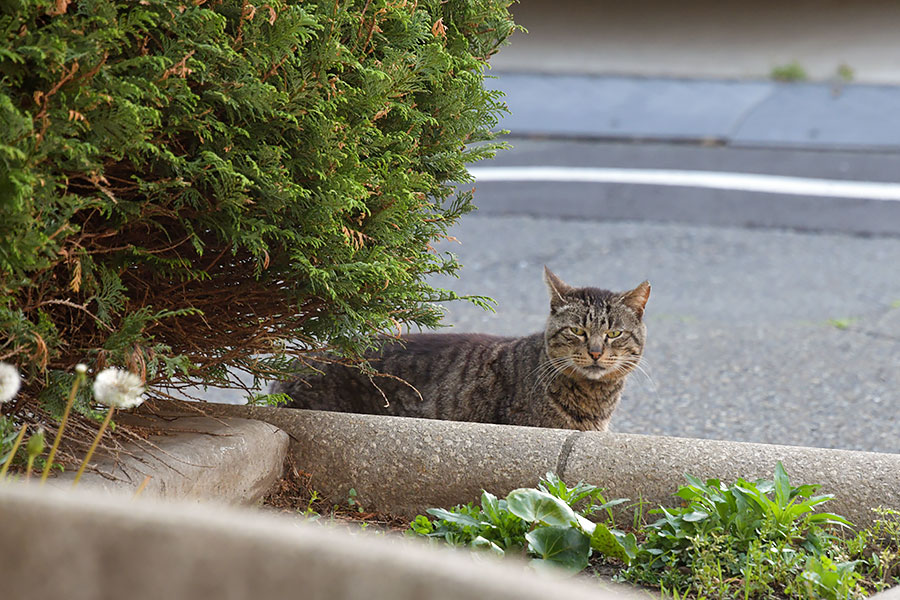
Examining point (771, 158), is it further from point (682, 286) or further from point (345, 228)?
point (345, 228)

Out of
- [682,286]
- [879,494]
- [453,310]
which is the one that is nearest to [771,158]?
[682,286]

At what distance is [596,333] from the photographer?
396cm

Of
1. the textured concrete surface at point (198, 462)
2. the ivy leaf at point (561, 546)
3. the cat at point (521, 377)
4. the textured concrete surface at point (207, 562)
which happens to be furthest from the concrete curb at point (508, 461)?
the textured concrete surface at point (207, 562)

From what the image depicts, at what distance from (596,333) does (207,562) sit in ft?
9.92

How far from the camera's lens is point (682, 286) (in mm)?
7250

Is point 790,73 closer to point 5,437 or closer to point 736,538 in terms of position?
point 736,538

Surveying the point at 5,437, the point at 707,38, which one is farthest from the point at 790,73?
the point at 5,437

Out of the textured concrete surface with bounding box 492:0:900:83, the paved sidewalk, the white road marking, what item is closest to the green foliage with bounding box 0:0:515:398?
the white road marking

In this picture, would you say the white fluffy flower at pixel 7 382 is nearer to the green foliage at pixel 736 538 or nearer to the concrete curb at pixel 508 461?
the concrete curb at pixel 508 461

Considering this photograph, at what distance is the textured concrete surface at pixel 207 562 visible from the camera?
103 centimetres

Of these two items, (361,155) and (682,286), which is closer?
(361,155)

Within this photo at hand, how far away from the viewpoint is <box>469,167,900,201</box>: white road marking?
887 centimetres

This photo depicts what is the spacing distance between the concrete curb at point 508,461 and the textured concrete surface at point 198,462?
4.2 inches

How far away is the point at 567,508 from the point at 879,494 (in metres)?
0.90
